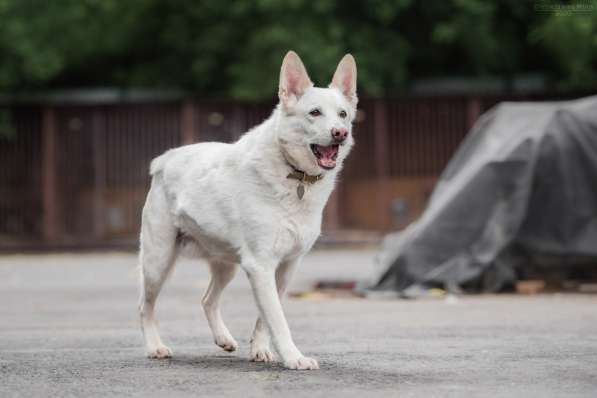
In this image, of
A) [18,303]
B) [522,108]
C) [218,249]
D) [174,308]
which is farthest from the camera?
[522,108]

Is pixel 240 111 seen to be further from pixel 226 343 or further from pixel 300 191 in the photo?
pixel 300 191

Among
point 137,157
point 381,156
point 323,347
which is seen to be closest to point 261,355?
point 323,347

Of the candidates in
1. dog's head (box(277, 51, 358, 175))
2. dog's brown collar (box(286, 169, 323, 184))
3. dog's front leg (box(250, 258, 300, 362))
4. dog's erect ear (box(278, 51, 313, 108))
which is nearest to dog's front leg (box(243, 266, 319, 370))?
dog's front leg (box(250, 258, 300, 362))

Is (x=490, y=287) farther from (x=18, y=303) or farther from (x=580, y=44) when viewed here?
(x=580, y=44)

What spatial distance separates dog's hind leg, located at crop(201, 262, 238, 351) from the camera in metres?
7.08

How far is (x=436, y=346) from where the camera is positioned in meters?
7.31

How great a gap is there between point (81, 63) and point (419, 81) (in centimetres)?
854

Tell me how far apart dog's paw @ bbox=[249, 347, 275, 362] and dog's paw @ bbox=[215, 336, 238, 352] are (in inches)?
16.1

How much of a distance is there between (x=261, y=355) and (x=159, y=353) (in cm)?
67

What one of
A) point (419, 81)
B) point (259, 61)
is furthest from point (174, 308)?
point (419, 81)

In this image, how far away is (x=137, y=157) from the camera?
2514 cm

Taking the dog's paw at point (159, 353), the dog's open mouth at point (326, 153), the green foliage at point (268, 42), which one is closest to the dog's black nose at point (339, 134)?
the dog's open mouth at point (326, 153)

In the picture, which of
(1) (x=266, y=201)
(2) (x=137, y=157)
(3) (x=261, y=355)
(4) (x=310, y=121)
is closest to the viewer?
(4) (x=310, y=121)

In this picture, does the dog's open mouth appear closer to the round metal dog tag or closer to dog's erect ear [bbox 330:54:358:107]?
the round metal dog tag
